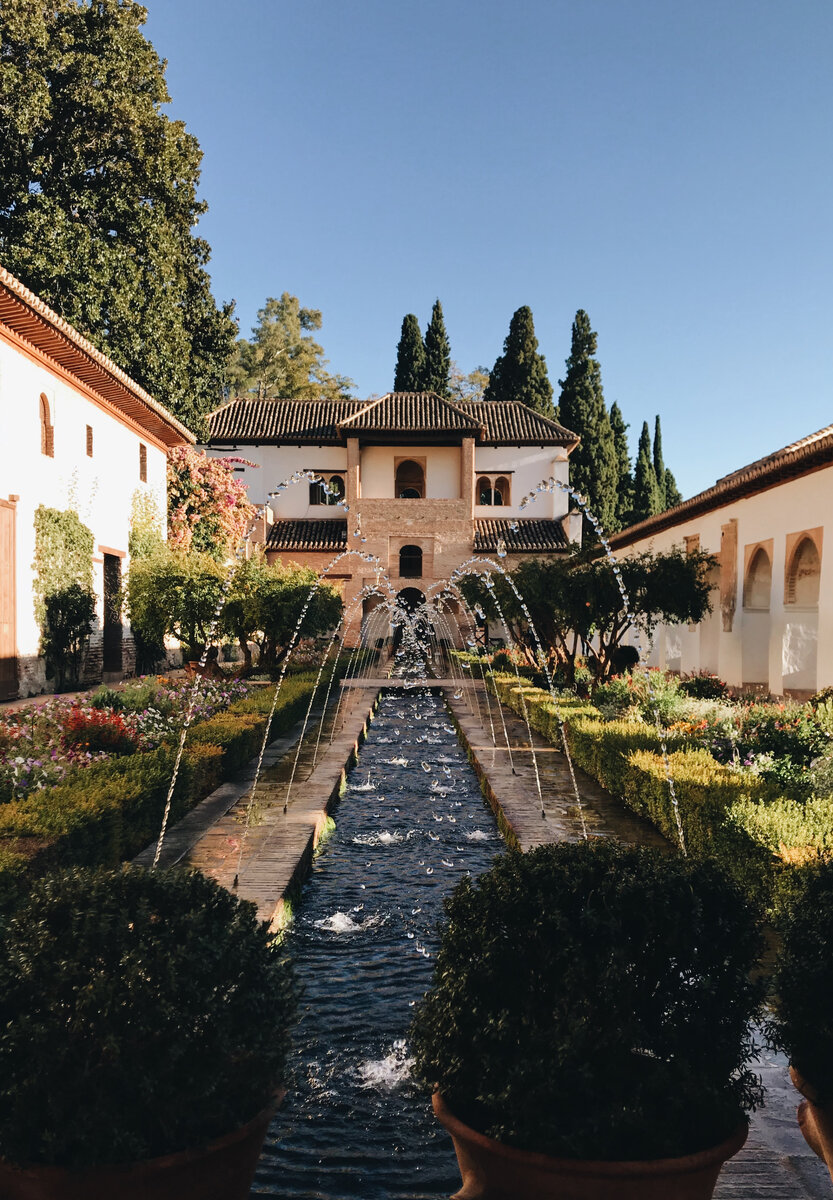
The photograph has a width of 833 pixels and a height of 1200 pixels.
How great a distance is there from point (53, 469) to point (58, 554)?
1.46 m

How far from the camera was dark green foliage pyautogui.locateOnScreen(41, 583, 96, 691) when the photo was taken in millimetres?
14680

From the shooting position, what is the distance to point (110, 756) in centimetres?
702

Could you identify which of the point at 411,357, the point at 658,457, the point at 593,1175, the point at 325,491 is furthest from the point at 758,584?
the point at 658,457

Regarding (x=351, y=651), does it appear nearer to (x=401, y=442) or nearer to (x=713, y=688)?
(x=401, y=442)

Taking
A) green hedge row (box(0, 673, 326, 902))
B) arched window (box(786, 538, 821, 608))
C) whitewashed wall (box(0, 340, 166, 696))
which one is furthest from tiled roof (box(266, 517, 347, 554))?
green hedge row (box(0, 673, 326, 902))

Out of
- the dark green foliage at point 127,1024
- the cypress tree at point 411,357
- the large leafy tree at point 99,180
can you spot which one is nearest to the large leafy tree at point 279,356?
the cypress tree at point 411,357

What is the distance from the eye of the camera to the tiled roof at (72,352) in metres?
11.9

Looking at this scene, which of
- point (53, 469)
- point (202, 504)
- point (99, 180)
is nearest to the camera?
point (53, 469)

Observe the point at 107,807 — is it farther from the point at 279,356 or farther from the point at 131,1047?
the point at 279,356

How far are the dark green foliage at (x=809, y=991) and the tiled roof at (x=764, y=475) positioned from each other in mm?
10328

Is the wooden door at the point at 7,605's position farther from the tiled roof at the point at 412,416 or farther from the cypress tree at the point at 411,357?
the cypress tree at the point at 411,357

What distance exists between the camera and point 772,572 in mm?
14977

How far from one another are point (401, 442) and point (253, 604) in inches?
734

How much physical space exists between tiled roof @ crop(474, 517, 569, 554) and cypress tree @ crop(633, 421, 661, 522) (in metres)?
10.8
